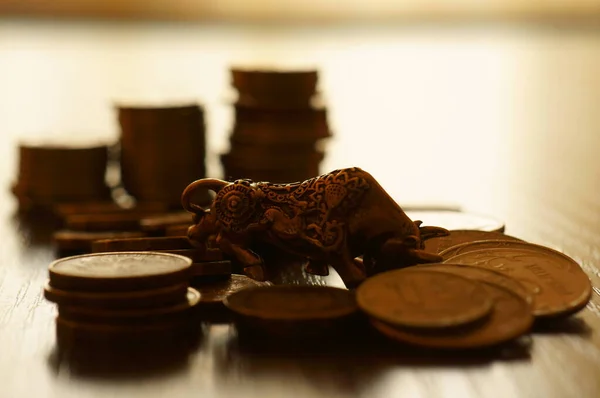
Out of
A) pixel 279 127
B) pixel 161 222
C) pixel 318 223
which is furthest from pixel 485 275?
pixel 279 127

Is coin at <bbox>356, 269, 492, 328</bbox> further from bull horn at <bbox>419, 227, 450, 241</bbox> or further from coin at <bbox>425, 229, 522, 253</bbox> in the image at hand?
coin at <bbox>425, 229, 522, 253</bbox>

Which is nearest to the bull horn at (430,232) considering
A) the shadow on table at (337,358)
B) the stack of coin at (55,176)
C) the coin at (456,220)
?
the shadow on table at (337,358)

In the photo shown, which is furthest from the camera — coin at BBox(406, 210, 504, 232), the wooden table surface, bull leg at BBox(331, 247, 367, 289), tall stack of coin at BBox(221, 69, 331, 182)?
tall stack of coin at BBox(221, 69, 331, 182)

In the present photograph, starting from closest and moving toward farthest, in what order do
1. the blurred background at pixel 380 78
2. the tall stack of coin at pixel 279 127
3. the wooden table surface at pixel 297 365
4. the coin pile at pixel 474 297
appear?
the wooden table surface at pixel 297 365
the coin pile at pixel 474 297
the tall stack of coin at pixel 279 127
the blurred background at pixel 380 78

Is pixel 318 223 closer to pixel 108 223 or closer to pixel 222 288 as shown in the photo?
pixel 222 288

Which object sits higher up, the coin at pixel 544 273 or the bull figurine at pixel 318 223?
the bull figurine at pixel 318 223

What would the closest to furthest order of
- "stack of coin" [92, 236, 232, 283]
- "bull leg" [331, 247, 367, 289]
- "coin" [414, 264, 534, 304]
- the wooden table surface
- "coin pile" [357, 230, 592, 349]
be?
1. the wooden table surface
2. "coin pile" [357, 230, 592, 349]
3. "coin" [414, 264, 534, 304]
4. "bull leg" [331, 247, 367, 289]
5. "stack of coin" [92, 236, 232, 283]

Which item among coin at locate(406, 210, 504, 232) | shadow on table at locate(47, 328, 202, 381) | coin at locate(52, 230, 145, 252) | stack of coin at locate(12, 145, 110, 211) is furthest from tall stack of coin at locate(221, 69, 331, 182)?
shadow on table at locate(47, 328, 202, 381)

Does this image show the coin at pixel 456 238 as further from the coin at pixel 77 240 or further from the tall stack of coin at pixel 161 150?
the tall stack of coin at pixel 161 150

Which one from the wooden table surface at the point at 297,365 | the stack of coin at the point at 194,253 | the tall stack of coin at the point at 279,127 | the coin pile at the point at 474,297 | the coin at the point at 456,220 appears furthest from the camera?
the tall stack of coin at the point at 279,127
